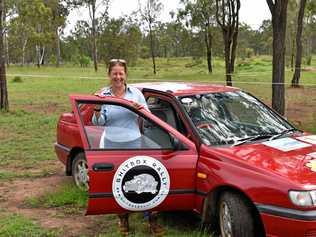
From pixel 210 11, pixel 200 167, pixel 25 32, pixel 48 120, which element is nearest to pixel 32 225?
pixel 200 167

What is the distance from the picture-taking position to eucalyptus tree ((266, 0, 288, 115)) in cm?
1015

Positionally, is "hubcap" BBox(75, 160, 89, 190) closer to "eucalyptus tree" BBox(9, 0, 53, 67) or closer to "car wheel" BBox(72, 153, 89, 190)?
"car wheel" BBox(72, 153, 89, 190)

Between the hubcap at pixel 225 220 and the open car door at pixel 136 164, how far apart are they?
0.34 metres

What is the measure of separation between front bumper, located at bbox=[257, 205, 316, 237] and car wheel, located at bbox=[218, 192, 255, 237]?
0.62 feet

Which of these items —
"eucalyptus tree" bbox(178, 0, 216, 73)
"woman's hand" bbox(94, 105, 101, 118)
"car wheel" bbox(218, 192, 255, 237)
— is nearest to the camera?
"car wheel" bbox(218, 192, 255, 237)

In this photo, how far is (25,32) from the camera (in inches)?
2175

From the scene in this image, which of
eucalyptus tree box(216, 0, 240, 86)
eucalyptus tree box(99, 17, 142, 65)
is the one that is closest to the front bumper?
eucalyptus tree box(216, 0, 240, 86)

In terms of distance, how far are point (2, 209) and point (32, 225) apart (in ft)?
2.87

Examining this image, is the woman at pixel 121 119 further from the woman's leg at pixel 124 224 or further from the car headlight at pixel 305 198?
the car headlight at pixel 305 198

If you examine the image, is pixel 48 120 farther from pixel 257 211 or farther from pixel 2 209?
pixel 257 211

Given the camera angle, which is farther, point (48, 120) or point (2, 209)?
point (48, 120)

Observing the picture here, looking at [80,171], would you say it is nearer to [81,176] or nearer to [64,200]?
[81,176]

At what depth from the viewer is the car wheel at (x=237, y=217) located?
14.3 ft

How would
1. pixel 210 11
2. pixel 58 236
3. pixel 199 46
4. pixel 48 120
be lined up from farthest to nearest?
pixel 199 46 < pixel 210 11 < pixel 48 120 < pixel 58 236
